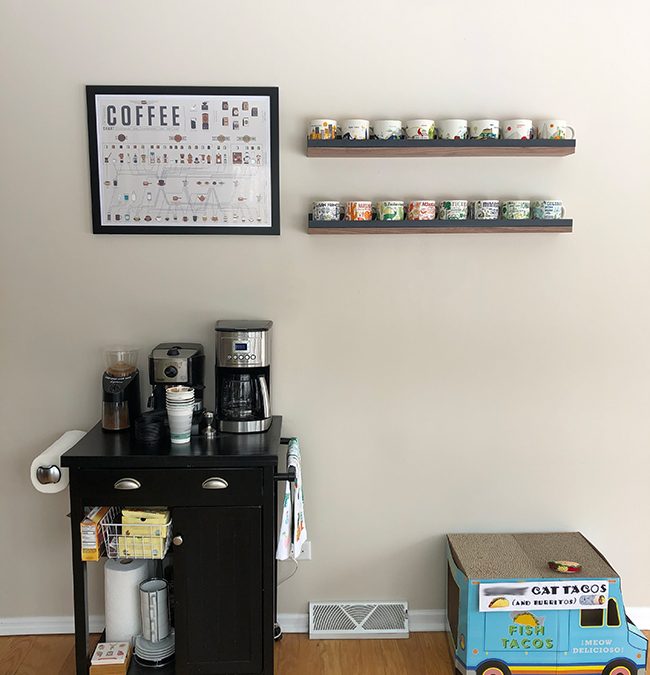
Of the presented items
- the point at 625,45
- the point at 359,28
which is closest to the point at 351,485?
the point at 359,28

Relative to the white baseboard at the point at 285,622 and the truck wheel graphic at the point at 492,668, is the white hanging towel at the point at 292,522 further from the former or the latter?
the truck wheel graphic at the point at 492,668

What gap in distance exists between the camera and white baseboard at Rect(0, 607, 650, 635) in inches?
109

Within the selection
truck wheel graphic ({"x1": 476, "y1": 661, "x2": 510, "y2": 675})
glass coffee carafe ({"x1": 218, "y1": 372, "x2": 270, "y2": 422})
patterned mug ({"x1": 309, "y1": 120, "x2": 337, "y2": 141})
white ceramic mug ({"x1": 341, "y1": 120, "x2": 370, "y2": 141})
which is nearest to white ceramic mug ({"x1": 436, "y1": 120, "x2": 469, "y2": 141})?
white ceramic mug ({"x1": 341, "y1": 120, "x2": 370, "y2": 141})

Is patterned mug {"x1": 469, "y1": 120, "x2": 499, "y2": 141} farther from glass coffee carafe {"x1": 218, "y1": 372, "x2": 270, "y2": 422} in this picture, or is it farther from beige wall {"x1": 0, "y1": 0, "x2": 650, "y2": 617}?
glass coffee carafe {"x1": 218, "y1": 372, "x2": 270, "y2": 422}

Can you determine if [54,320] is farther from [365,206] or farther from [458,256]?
[458,256]

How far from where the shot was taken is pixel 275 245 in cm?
261

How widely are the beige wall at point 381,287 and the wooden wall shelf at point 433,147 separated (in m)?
0.08

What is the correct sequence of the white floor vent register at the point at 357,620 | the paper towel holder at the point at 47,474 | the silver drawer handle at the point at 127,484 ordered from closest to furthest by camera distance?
the silver drawer handle at the point at 127,484 < the paper towel holder at the point at 47,474 < the white floor vent register at the point at 357,620

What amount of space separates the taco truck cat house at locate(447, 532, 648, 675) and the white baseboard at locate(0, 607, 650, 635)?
313 mm

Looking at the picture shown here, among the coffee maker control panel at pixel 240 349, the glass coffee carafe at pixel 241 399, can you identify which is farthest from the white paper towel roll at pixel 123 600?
the coffee maker control panel at pixel 240 349

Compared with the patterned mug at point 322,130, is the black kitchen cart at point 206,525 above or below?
below

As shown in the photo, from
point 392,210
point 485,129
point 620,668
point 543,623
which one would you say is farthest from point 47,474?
point 620,668

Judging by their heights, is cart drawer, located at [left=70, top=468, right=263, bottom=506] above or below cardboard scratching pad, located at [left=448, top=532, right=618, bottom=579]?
above

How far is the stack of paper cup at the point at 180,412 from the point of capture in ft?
7.57
